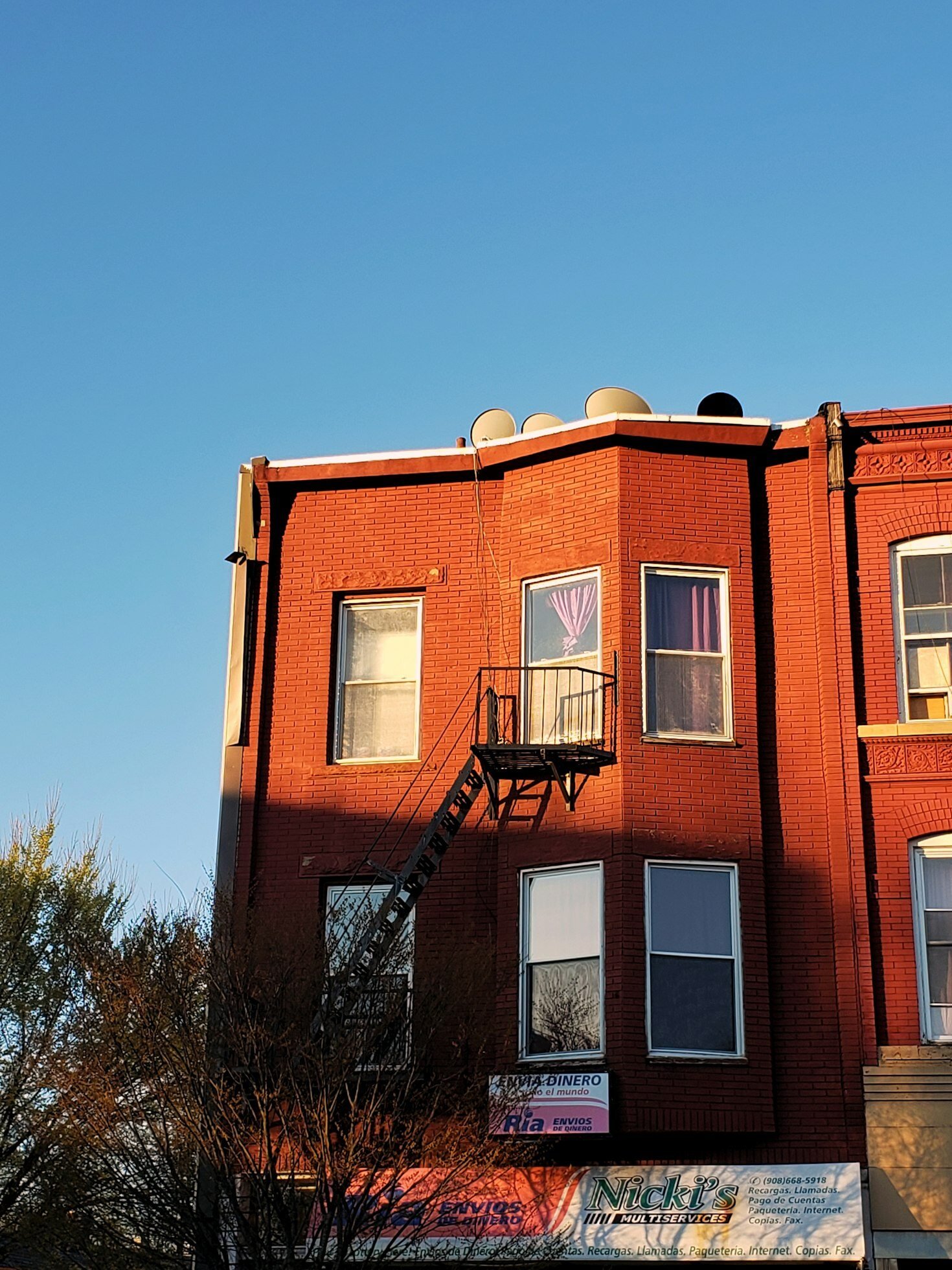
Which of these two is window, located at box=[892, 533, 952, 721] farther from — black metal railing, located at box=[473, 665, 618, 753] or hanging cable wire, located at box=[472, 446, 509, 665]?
hanging cable wire, located at box=[472, 446, 509, 665]

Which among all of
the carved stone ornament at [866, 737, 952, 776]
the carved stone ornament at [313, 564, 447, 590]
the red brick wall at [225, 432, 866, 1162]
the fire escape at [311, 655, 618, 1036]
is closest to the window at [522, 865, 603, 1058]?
the red brick wall at [225, 432, 866, 1162]

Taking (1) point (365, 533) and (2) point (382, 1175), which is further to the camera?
(1) point (365, 533)

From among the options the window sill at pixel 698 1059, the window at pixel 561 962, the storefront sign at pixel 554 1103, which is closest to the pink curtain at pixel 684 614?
the window at pixel 561 962

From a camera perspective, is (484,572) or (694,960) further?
(484,572)

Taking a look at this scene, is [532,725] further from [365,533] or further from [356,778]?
[365,533]

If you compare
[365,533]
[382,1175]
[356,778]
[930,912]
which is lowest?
[382,1175]

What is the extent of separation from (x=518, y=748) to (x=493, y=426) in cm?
542

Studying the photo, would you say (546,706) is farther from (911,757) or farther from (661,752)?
(911,757)

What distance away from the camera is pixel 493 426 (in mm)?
21125

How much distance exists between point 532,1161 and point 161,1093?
3971 mm

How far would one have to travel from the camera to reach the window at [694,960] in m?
17.0

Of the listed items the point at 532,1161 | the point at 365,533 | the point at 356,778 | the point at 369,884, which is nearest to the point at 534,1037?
the point at 532,1161

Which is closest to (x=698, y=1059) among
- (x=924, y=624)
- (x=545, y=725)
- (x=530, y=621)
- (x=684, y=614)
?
(x=545, y=725)

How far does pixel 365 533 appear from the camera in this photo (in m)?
20.3
